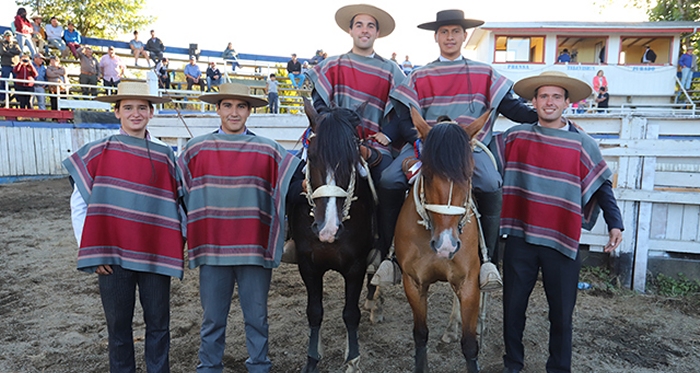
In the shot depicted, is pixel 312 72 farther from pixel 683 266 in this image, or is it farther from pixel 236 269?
pixel 683 266

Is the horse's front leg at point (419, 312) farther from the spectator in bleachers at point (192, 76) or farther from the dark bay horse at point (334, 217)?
the spectator in bleachers at point (192, 76)

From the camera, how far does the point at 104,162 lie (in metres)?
2.84

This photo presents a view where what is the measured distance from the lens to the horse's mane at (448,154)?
267 cm

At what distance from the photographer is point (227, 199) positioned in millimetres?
2996

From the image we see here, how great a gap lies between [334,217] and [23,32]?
1866cm

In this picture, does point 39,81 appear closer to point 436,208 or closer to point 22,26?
point 22,26

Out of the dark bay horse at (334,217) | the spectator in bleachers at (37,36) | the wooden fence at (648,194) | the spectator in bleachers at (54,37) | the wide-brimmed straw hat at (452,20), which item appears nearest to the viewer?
the dark bay horse at (334,217)

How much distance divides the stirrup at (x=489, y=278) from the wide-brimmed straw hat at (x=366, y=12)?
7.90 feet

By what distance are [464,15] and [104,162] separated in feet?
9.70

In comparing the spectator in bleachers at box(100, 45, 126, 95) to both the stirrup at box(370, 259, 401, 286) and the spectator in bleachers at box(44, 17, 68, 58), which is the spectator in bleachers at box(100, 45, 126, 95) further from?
the stirrup at box(370, 259, 401, 286)

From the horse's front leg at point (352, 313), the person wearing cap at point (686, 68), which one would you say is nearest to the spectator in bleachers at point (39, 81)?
the horse's front leg at point (352, 313)

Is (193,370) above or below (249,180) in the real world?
below

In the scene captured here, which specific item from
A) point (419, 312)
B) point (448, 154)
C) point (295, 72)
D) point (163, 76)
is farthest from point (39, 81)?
point (448, 154)

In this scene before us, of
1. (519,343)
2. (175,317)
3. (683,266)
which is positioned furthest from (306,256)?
(683,266)
